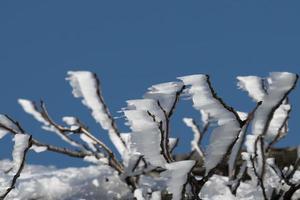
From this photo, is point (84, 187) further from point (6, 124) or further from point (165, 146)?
point (165, 146)

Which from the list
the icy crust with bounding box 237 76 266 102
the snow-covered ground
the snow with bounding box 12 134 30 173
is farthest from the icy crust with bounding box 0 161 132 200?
the icy crust with bounding box 237 76 266 102

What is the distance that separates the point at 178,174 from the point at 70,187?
5.18ft

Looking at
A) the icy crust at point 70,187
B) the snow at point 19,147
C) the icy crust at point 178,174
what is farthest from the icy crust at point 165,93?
the icy crust at point 70,187

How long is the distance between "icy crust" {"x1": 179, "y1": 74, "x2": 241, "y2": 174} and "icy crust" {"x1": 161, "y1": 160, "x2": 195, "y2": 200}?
0.12 meters

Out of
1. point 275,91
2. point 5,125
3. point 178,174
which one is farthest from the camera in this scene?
point 5,125

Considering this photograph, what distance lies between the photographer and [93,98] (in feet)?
10.7

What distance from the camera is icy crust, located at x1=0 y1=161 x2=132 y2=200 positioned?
315cm

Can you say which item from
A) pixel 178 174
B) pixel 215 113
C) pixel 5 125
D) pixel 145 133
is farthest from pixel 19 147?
pixel 215 113

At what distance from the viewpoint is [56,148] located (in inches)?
122

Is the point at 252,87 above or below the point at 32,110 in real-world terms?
above

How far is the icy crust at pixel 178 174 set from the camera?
184 centimetres

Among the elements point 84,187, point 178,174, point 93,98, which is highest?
point 178,174

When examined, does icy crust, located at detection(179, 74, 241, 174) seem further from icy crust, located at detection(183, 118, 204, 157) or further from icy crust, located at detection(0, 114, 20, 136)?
icy crust, located at detection(183, 118, 204, 157)

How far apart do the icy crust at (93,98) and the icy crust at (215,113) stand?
133 cm
